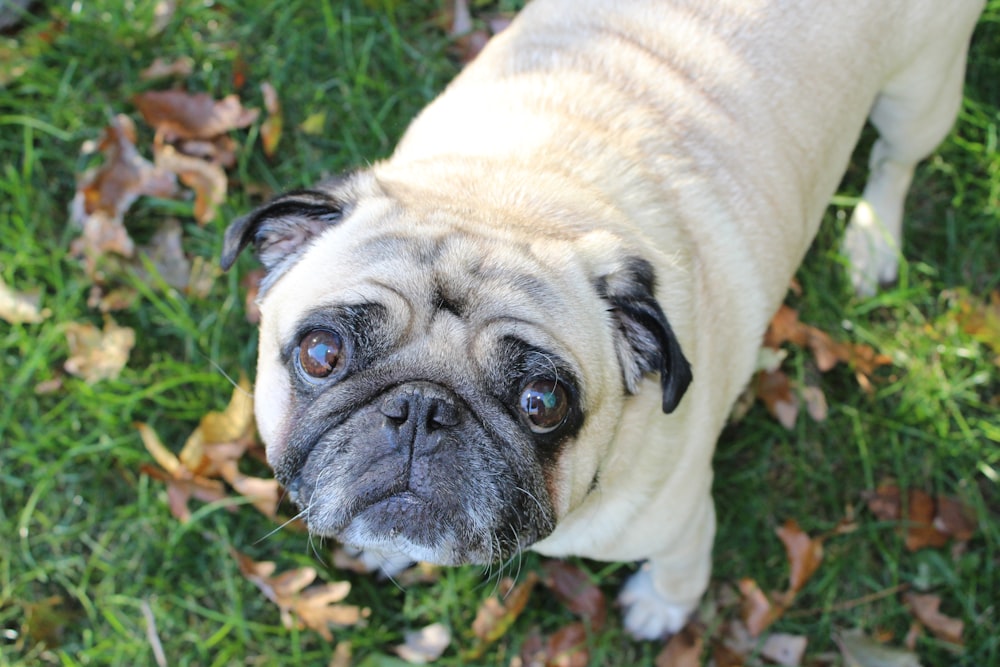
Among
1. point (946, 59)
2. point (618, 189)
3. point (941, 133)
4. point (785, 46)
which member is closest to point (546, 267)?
point (618, 189)

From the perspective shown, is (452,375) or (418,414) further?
(452,375)

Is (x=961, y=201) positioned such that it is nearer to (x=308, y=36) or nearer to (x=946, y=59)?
(x=946, y=59)

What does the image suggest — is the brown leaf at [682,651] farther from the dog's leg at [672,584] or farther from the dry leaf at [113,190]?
the dry leaf at [113,190]

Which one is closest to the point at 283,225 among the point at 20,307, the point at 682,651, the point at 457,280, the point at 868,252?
the point at 457,280

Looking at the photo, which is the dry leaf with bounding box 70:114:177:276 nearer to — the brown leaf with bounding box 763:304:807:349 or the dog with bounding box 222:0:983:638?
the dog with bounding box 222:0:983:638

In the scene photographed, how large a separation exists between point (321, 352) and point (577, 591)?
223 centimetres

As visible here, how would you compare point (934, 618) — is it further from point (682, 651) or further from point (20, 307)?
point (20, 307)

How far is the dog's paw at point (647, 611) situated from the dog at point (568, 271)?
9.2 inches

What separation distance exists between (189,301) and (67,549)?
1.38 m

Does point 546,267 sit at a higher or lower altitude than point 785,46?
lower

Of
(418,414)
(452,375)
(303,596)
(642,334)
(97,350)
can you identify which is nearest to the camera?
(418,414)

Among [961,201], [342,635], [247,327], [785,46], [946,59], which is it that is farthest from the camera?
[961,201]

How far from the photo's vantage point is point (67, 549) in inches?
179

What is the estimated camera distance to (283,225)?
3061 mm
